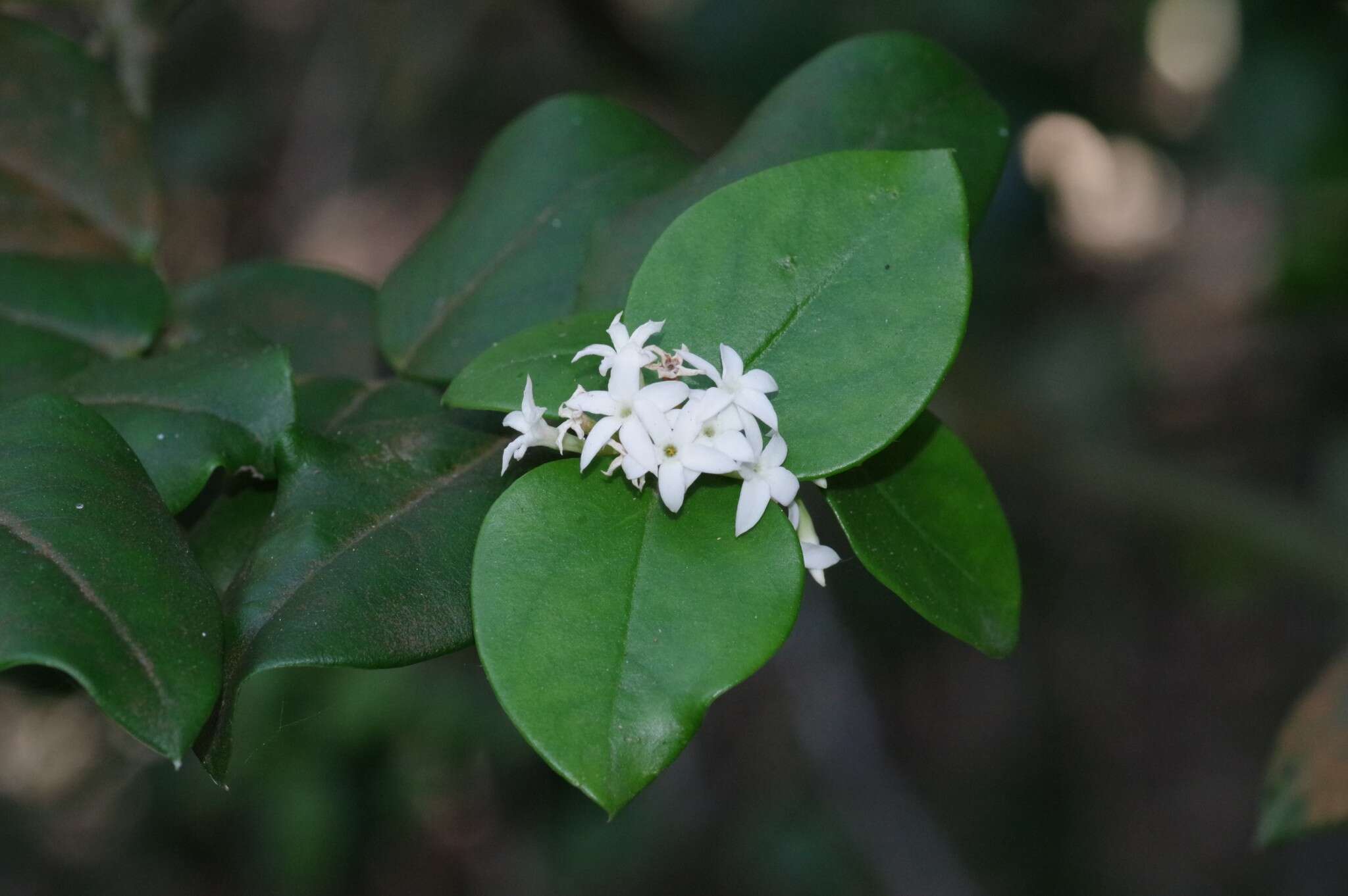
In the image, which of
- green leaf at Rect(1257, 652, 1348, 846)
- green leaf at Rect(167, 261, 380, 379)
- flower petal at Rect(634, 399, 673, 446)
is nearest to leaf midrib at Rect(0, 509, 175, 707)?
flower petal at Rect(634, 399, 673, 446)

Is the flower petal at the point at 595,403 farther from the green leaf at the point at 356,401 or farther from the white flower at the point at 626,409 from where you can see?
the green leaf at the point at 356,401

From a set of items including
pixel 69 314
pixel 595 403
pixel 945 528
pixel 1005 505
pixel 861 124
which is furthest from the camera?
pixel 1005 505

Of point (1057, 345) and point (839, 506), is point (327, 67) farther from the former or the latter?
point (839, 506)

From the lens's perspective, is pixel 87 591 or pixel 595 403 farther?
pixel 595 403

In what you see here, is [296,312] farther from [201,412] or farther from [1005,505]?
[1005,505]

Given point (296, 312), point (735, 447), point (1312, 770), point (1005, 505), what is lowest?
point (1005, 505)

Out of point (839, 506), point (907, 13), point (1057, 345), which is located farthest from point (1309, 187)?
point (839, 506)

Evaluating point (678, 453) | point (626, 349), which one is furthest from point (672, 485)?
point (626, 349)
